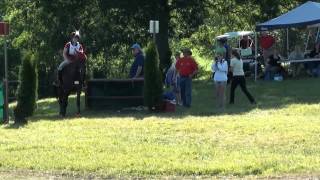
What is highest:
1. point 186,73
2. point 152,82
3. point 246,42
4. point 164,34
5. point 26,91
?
point 164,34

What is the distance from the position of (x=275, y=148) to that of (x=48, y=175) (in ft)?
12.7

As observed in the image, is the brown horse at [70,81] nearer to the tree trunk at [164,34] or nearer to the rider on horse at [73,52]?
the rider on horse at [73,52]

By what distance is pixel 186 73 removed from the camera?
19062mm

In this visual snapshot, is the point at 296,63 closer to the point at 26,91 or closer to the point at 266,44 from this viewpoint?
the point at 266,44

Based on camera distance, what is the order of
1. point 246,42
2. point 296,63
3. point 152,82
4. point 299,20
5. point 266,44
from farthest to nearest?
point 246,42 → point 266,44 → point 296,63 → point 299,20 → point 152,82

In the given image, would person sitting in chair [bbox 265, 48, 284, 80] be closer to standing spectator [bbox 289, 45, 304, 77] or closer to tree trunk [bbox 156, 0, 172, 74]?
standing spectator [bbox 289, 45, 304, 77]

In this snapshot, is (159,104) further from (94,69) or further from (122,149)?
(94,69)

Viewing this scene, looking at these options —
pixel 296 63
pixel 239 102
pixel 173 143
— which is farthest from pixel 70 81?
pixel 296 63

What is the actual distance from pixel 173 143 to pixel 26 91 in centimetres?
550

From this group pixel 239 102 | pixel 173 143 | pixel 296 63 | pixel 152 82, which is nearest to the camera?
pixel 173 143

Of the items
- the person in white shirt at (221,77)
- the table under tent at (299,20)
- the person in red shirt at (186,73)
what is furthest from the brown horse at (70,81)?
the table under tent at (299,20)

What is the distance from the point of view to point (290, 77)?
28125mm

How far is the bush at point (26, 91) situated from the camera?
16047mm

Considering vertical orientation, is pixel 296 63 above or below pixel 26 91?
above
